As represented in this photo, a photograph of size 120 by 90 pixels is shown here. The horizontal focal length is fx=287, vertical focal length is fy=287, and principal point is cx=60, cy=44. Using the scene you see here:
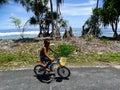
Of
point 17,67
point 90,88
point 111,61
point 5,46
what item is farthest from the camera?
point 5,46

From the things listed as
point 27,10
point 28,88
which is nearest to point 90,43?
point 28,88

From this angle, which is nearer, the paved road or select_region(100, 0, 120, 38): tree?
the paved road

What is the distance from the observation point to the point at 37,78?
11.2 m

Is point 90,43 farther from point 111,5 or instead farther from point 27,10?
point 27,10

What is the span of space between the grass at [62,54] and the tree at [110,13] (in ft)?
31.5

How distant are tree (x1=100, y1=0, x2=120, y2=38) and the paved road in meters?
13.4

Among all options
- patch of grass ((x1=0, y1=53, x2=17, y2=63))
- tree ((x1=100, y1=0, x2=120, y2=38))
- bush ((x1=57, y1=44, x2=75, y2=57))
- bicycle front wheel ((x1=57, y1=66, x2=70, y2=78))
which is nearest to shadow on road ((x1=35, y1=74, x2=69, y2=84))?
bicycle front wheel ((x1=57, y1=66, x2=70, y2=78))

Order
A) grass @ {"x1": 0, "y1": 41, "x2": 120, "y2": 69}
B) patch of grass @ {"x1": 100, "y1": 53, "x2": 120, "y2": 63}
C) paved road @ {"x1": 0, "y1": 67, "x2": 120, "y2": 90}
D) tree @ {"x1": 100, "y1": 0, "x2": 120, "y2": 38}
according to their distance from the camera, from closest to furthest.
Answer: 1. paved road @ {"x1": 0, "y1": 67, "x2": 120, "y2": 90}
2. grass @ {"x1": 0, "y1": 41, "x2": 120, "y2": 69}
3. patch of grass @ {"x1": 100, "y1": 53, "x2": 120, "y2": 63}
4. tree @ {"x1": 100, "y1": 0, "x2": 120, "y2": 38}

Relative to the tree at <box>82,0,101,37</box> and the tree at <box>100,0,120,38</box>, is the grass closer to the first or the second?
the tree at <box>100,0,120,38</box>

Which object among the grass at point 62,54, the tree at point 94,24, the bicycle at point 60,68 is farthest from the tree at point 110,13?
the bicycle at point 60,68

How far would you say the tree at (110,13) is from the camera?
25031 mm

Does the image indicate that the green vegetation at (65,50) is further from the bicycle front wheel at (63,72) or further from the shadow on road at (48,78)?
the bicycle front wheel at (63,72)

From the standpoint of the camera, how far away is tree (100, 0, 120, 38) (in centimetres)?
2503

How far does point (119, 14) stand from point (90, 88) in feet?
56.0
